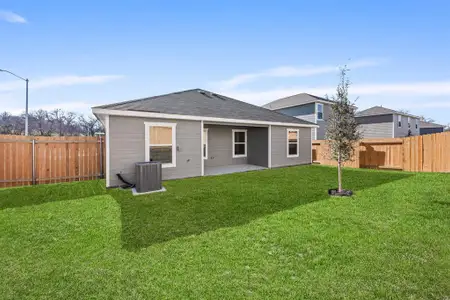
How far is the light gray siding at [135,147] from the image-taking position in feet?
26.0

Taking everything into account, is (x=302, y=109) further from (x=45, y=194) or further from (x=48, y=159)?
(x=45, y=194)

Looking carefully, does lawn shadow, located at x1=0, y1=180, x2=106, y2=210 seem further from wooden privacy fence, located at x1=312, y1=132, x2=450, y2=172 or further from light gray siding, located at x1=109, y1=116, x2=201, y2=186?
wooden privacy fence, located at x1=312, y1=132, x2=450, y2=172

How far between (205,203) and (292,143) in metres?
9.66

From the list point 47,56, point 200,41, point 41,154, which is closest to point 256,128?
point 200,41

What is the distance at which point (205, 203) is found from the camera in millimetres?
5918

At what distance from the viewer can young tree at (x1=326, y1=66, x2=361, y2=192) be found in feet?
22.3

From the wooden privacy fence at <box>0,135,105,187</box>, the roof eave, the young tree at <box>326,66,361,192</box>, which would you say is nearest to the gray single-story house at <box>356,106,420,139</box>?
the roof eave

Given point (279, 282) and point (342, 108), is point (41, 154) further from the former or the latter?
point (342, 108)

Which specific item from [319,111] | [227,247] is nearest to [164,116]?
[227,247]

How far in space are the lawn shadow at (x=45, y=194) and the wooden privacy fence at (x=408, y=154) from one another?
34.3ft

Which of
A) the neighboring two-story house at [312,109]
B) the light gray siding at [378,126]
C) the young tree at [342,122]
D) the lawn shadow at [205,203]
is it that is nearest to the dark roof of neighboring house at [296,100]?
the neighboring two-story house at [312,109]

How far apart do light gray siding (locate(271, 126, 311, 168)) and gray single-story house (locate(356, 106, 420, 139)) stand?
14262 millimetres

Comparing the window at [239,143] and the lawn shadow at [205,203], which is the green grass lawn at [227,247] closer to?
the lawn shadow at [205,203]

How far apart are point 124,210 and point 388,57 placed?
1459 centimetres
